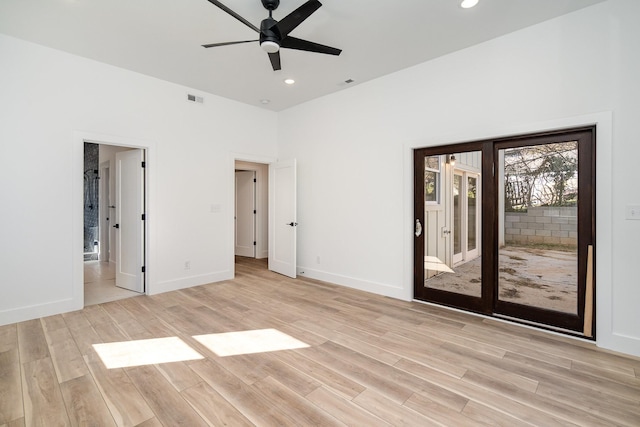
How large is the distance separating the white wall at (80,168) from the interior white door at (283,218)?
0.90 metres

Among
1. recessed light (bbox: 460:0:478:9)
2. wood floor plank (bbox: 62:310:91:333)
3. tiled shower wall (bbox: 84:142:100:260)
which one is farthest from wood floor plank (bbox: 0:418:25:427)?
tiled shower wall (bbox: 84:142:100:260)

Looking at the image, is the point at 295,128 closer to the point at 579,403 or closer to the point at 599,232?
the point at 599,232

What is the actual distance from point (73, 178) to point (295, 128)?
353cm

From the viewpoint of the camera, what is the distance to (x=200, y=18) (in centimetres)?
299

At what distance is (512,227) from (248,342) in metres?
3.14

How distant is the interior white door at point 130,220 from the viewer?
4449mm

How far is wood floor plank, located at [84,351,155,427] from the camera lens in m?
1.84

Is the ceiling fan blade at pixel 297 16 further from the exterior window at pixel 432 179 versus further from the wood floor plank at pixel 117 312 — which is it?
the wood floor plank at pixel 117 312

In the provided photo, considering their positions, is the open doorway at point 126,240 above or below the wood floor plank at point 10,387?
above

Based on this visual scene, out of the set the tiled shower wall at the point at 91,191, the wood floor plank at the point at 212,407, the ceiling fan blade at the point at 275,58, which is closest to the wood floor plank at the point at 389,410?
the wood floor plank at the point at 212,407

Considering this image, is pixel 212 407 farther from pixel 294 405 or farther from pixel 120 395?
pixel 120 395

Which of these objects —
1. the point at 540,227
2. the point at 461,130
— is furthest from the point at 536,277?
the point at 461,130

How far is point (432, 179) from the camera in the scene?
4.00 metres

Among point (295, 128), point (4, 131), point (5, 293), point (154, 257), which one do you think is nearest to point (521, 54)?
point (295, 128)
